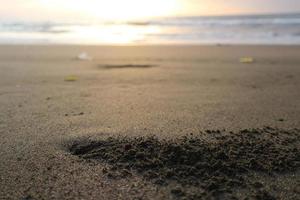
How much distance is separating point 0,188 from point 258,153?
4.70 feet

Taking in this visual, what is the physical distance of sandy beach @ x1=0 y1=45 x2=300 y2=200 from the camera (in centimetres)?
174

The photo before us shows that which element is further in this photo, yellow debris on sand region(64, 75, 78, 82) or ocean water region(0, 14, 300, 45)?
ocean water region(0, 14, 300, 45)

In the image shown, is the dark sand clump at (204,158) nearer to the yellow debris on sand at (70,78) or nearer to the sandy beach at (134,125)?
the sandy beach at (134,125)

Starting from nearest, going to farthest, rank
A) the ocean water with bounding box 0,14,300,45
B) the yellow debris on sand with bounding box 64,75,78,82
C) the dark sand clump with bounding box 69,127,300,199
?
1. the dark sand clump with bounding box 69,127,300,199
2. the yellow debris on sand with bounding box 64,75,78,82
3. the ocean water with bounding box 0,14,300,45

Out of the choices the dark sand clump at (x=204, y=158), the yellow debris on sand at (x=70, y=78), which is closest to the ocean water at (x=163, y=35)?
the yellow debris on sand at (x=70, y=78)

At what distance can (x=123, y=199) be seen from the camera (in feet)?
5.36

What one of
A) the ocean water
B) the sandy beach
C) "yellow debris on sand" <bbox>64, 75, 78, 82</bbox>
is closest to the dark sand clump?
the sandy beach

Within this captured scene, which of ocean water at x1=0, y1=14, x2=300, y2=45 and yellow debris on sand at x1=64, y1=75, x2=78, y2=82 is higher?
yellow debris on sand at x1=64, y1=75, x2=78, y2=82

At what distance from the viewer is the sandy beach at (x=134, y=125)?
5.71 feet

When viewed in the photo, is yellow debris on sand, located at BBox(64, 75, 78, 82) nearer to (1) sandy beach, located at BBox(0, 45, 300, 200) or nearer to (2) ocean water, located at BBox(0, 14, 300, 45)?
(1) sandy beach, located at BBox(0, 45, 300, 200)

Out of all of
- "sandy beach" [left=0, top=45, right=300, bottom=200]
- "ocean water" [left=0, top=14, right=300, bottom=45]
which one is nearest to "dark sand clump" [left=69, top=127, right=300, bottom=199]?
"sandy beach" [left=0, top=45, right=300, bottom=200]

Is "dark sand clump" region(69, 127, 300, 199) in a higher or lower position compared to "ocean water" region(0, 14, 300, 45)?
higher

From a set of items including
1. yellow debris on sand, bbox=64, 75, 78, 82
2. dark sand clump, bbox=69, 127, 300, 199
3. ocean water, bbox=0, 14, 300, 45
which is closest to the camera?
dark sand clump, bbox=69, 127, 300, 199

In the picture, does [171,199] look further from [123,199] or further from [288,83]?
[288,83]
